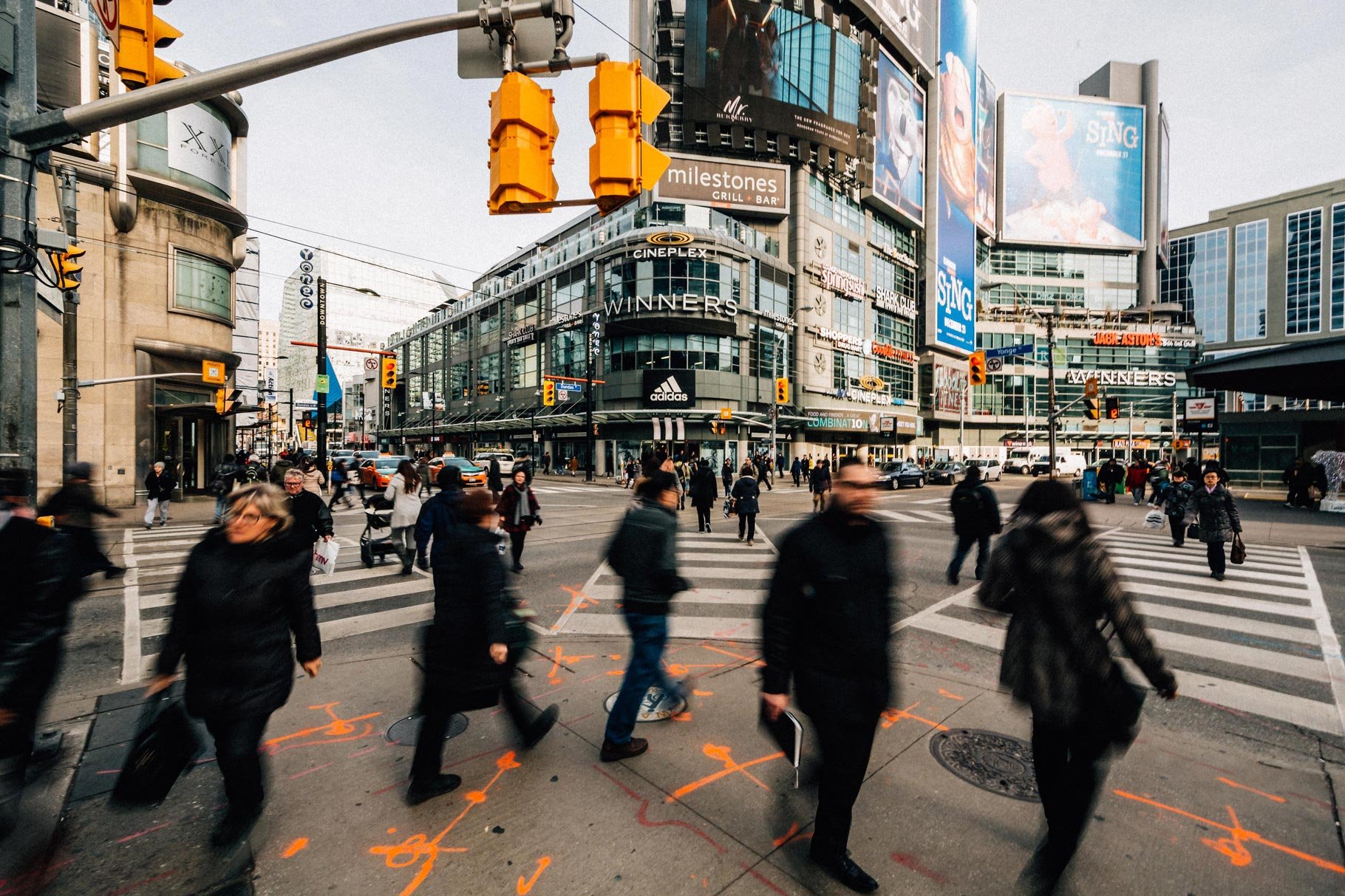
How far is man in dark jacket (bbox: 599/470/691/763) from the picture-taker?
3736mm

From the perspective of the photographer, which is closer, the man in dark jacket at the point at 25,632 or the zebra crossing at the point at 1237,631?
the man in dark jacket at the point at 25,632

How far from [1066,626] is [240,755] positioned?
3692mm

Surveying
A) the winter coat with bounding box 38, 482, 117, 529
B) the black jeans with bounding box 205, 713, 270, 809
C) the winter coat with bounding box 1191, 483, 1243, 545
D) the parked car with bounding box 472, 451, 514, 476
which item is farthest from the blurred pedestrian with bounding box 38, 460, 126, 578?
the parked car with bounding box 472, 451, 514, 476

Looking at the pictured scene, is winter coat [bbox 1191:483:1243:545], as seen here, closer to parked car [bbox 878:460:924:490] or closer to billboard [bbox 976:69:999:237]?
parked car [bbox 878:460:924:490]

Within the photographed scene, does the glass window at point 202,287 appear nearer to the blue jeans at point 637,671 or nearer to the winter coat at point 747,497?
the winter coat at point 747,497

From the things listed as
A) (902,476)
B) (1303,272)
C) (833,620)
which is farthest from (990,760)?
(1303,272)

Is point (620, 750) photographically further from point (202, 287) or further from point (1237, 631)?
point (202, 287)

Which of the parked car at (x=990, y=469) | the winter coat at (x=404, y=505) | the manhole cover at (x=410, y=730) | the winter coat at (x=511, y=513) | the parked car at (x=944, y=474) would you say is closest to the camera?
the manhole cover at (x=410, y=730)

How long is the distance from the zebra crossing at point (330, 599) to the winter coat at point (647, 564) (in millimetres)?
3512

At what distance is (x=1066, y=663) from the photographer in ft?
8.32

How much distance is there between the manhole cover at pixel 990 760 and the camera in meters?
3.46

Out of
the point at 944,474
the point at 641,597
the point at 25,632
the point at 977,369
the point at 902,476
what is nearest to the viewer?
the point at 25,632

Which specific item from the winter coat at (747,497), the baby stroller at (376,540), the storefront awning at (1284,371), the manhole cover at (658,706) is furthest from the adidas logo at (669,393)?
the manhole cover at (658,706)

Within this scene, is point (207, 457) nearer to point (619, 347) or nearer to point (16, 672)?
point (619, 347)
